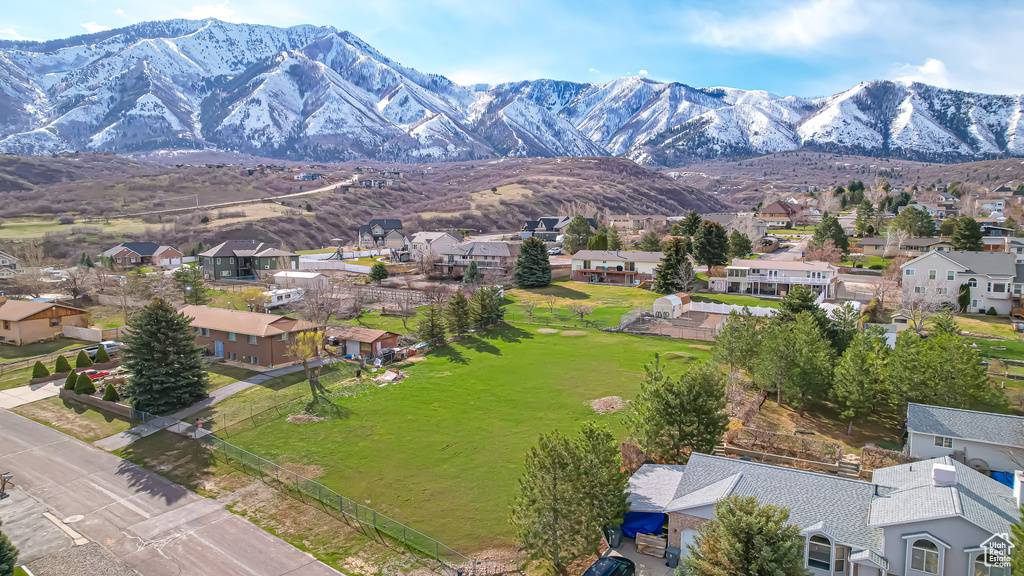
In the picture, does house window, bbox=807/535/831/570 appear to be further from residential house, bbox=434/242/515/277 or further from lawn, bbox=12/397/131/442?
residential house, bbox=434/242/515/277

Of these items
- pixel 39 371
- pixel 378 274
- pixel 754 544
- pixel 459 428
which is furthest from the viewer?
pixel 378 274

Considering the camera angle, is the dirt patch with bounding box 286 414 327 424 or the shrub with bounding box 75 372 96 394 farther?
the shrub with bounding box 75 372 96 394

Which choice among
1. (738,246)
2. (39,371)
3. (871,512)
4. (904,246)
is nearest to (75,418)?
(39,371)

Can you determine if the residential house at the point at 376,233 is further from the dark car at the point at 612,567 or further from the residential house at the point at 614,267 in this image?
the dark car at the point at 612,567

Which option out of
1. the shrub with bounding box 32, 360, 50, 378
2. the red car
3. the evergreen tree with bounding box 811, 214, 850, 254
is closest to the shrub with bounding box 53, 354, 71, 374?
the shrub with bounding box 32, 360, 50, 378

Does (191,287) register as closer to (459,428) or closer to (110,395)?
(110,395)
